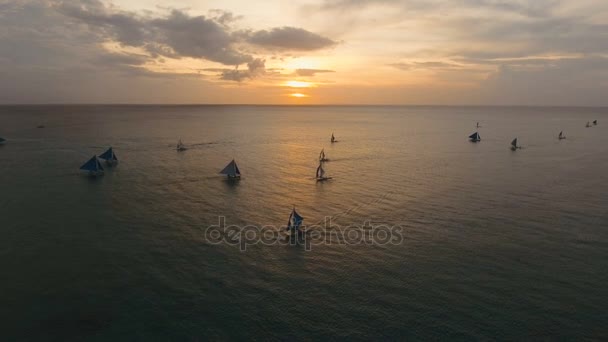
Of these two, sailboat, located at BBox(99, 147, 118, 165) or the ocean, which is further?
sailboat, located at BBox(99, 147, 118, 165)

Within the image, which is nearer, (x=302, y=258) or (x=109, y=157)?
(x=302, y=258)

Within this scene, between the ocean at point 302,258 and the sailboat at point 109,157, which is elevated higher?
the sailboat at point 109,157

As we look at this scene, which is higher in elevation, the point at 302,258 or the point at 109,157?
the point at 109,157

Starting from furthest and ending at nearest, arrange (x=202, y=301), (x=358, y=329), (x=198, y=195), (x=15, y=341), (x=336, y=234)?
(x=198, y=195) < (x=336, y=234) < (x=202, y=301) < (x=358, y=329) < (x=15, y=341)

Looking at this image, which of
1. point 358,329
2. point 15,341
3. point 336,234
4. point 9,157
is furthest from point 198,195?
point 9,157

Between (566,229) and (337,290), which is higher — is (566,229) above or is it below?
above

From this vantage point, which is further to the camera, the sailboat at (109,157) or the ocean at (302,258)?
the sailboat at (109,157)

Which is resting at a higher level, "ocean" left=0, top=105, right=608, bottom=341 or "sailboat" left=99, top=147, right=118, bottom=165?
"sailboat" left=99, top=147, right=118, bottom=165

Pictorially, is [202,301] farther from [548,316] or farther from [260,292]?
[548,316]
